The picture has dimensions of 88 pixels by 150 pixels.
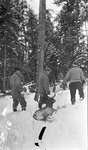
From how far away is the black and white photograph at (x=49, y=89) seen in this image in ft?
27.4

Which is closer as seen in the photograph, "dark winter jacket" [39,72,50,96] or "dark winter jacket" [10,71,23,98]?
"dark winter jacket" [39,72,50,96]

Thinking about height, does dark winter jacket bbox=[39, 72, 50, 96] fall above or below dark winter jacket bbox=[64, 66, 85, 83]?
below

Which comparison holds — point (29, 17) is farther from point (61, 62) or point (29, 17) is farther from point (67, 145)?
point (67, 145)

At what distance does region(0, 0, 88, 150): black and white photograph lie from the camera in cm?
836

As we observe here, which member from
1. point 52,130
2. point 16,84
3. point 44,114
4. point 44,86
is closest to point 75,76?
point 44,86

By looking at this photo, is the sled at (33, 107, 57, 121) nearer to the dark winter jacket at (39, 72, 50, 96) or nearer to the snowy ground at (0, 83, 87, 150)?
the snowy ground at (0, 83, 87, 150)

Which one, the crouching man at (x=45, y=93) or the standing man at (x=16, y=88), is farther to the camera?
the standing man at (x=16, y=88)

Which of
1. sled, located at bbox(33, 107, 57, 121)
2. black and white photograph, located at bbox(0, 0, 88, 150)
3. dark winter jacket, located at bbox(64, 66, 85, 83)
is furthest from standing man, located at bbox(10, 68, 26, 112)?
dark winter jacket, located at bbox(64, 66, 85, 83)

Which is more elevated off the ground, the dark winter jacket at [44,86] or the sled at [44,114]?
the dark winter jacket at [44,86]

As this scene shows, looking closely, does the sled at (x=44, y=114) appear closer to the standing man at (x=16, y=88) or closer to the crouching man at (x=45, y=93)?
the crouching man at (x=45, y=93)

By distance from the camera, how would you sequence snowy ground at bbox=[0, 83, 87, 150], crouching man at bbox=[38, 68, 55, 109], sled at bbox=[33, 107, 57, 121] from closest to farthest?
snowy ground at bbox=[0, 83, 87, 150] → sled at bbox=[33, 107, 57, 121] → crouching man at bbox=[38, 68, 55, 109]

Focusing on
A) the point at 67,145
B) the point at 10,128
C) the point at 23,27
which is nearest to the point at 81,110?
the point at 67,145

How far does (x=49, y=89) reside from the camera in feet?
35.9

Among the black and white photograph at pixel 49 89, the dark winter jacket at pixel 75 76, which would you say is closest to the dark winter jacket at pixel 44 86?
the black and white photograph at pixel 49 89
